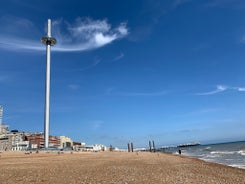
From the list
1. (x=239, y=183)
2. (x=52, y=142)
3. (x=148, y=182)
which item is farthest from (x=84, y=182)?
(x=52, y=142)

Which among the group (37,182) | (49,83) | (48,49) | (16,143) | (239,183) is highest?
(48,49)

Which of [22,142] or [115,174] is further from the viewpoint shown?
[22,142]

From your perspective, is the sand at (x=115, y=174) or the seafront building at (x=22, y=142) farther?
the seafront building at (x=22, y=142)

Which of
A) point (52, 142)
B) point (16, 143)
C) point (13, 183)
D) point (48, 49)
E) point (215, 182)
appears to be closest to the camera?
point (13, 183)

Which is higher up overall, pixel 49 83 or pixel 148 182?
pixel 49 83

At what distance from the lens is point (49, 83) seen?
3423 inches

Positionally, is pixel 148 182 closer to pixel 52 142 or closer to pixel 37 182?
pixel 37 182

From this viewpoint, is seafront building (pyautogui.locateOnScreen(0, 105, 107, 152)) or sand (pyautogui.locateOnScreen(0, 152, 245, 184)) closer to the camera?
sand (pyautogui.locateOnScreen(0, 152, 245, 184))

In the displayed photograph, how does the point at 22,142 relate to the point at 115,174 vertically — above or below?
above

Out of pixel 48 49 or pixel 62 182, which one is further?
pixel 48 49

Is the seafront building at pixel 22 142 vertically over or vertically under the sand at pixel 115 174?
over

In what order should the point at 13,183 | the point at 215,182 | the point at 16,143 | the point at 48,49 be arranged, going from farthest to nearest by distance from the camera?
the point at 16,143 < the point at 48,49 < the point at 215,182 < the point at 13,183

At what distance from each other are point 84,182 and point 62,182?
3.98 ft

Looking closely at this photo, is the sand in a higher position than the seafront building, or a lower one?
lower
